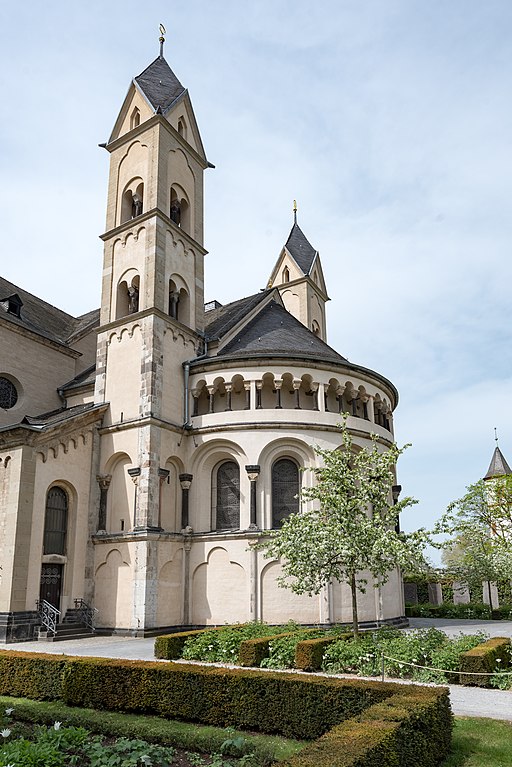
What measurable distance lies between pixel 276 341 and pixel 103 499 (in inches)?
423

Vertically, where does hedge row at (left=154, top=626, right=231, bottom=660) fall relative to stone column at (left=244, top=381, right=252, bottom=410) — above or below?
below

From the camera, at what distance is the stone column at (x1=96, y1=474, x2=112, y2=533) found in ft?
90.2

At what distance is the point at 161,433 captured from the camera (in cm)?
2758

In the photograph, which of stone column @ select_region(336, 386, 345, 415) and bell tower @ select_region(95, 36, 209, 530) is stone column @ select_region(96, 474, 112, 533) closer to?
bell tower @ select_region(95, 36, 209, 530)

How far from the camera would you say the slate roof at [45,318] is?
112 feet

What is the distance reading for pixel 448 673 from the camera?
14500 millimetres

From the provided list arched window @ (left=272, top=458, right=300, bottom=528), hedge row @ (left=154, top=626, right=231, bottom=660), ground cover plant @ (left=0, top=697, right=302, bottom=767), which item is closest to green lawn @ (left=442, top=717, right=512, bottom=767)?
ground cover plant @ (left=0, top=697, right=302, bottom=767)

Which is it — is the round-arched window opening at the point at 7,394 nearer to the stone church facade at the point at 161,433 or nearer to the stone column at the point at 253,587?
the stone church facade at the point at 161,433

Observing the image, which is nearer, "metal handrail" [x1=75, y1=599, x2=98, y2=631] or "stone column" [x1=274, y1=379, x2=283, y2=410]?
"metal handrail" [x1=75, y1=599, x2=98, y2=631]

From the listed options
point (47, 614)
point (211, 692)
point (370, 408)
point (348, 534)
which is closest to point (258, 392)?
point (370, 408)

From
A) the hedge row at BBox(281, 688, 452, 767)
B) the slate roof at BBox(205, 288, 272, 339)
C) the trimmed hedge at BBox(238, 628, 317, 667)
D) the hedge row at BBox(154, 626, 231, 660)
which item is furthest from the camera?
the slate roof at BBox(205, 288, 272, 339)

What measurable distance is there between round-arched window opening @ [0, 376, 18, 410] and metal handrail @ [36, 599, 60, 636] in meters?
10.7

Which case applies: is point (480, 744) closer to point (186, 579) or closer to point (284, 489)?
point (284, 489)

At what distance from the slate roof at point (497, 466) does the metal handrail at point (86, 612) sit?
58.8m
